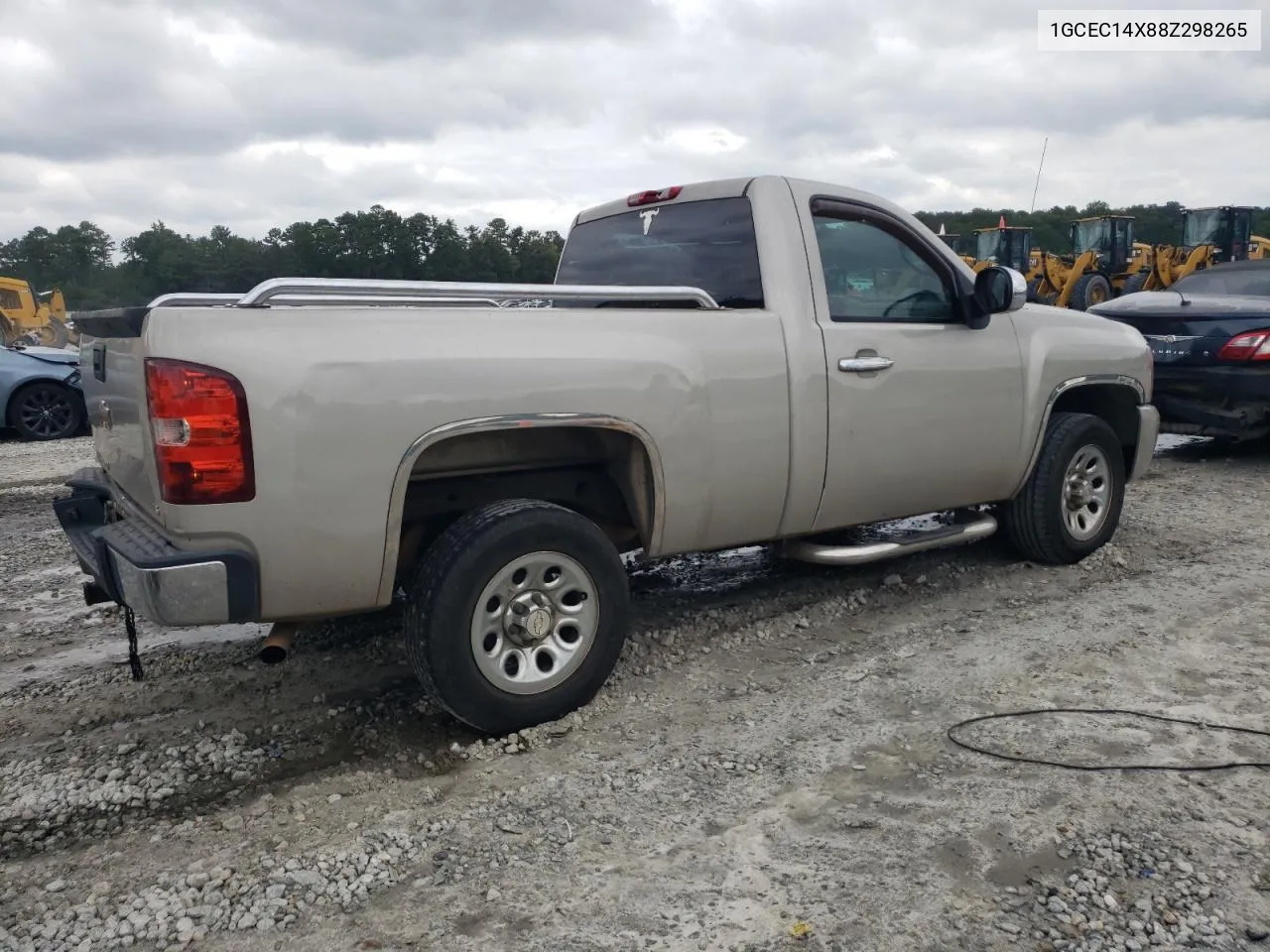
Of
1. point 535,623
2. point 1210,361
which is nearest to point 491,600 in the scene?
point 535,623

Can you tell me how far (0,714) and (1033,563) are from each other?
4.80 meters

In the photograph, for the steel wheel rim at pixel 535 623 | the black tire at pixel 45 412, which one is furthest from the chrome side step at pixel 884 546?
the black tire at pixel 45 412

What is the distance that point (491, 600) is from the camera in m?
3.46

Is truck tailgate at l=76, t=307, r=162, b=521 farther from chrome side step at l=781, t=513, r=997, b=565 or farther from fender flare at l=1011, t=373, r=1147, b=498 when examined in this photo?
fender flare at l=1011, t=373, r=1147, b=498

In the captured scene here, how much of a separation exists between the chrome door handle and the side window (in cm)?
19

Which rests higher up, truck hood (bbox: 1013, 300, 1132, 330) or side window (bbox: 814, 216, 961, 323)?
side window (bbox: 814, 216, 961, 323)

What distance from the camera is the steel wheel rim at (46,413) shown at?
37.6 ft

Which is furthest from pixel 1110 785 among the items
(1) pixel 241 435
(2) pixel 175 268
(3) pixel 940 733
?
(2) pixel 175 268

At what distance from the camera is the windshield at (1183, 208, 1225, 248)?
22.9 metres

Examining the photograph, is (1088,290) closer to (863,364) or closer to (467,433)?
(863,364)

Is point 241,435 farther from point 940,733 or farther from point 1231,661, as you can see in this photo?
point 1231,661

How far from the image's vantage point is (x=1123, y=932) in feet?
8.01

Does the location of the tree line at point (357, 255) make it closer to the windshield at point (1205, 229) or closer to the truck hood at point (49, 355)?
the truck hood at point (49, 355)

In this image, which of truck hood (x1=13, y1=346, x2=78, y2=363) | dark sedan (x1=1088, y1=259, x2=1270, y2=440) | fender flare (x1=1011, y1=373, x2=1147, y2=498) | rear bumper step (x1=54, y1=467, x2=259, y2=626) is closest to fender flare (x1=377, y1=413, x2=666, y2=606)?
rear bumper step (x1=54, y1=467, x2=259, y2=626)
